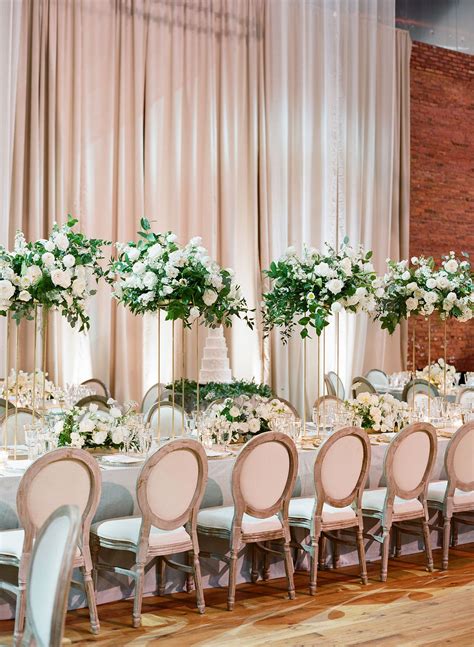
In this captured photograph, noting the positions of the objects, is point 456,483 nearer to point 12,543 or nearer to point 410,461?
point 410,461

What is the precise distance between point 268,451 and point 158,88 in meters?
6.57

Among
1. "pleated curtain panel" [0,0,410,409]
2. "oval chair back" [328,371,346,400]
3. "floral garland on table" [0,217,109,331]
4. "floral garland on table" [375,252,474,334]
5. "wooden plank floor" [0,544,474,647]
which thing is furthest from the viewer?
"oval chair back" [328,371,346,400]

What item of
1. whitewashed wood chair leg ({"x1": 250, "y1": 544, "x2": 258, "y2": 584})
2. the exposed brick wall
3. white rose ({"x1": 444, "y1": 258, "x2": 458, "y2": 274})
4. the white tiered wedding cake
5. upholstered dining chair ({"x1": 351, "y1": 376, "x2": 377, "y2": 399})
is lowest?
whitewashed wood chair leg ({"x1": 250, "y1": 544, "x2": 258, "y2": 584})

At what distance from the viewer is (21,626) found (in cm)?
420

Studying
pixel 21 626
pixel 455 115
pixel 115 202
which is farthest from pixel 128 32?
pixel 21 626

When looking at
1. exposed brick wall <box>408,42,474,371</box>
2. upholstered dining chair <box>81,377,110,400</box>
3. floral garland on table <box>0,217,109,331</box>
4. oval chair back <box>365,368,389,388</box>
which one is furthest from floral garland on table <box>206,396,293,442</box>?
exposed brick wall <box>408,42,474,371</box>

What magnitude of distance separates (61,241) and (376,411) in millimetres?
2491

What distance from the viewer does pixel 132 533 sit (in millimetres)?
4582

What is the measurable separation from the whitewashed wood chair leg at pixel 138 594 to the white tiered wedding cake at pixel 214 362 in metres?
4.32

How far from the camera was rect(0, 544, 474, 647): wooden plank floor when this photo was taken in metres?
4.41

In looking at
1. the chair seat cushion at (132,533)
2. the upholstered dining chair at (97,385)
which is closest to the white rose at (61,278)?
the chair seat cushion at (132,533)

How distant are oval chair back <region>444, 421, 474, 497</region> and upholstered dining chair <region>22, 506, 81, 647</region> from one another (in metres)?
3.43

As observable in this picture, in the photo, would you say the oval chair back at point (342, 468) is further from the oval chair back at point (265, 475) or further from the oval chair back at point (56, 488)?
the oval chair back at point (56, 488)

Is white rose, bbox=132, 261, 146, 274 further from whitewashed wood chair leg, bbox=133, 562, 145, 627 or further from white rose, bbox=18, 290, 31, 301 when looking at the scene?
whitewashed wood chair leg, bbox=133, 562, 145, 627
